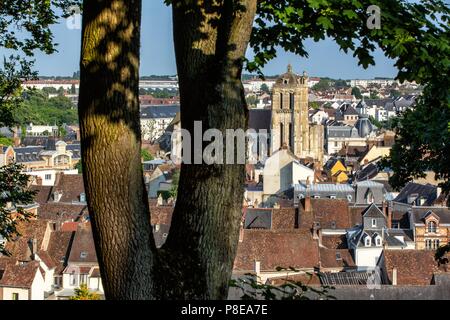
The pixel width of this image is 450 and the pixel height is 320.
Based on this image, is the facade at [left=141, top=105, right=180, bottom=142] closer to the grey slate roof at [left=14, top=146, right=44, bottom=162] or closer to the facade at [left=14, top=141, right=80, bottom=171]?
the facade at [left=14, top=141, right=80, bottom=171]

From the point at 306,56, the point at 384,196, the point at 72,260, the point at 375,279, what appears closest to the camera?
the point at 306,56

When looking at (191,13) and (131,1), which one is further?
(191,13)

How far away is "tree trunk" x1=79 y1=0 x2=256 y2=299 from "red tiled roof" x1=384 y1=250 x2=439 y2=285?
2289 cm

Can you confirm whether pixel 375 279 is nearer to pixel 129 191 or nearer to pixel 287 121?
pixel 129 191

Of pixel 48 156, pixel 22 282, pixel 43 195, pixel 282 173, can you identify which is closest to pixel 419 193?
pixel 282 173

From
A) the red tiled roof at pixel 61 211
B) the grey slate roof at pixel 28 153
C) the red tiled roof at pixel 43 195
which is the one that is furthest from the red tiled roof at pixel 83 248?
the grey slate roof at pixel 28 153

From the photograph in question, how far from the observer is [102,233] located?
16.3 ft

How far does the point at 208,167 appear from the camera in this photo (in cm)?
518

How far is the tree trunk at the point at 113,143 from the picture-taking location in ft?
16.1

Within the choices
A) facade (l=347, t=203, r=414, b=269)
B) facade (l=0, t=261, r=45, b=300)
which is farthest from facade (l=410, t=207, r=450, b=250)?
facade (l=0, t=261, r=45, b=300)

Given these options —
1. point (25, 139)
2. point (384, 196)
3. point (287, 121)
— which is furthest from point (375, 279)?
point (25, 139)
